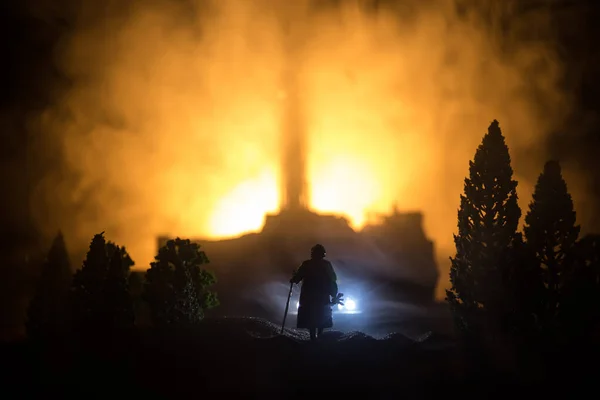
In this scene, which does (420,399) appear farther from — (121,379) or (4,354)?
(4,354)

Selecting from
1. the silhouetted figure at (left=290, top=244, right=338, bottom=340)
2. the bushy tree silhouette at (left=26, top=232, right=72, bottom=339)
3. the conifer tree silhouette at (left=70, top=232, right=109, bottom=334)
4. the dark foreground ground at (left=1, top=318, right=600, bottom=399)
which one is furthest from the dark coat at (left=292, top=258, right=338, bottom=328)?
the bushy tree silhouette at (left=26, top=232, right=72, bottom=339)

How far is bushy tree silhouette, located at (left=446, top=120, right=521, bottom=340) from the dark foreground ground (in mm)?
11373

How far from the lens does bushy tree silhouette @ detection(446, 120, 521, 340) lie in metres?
30.6

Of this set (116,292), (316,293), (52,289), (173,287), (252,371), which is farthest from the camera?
(52,289)

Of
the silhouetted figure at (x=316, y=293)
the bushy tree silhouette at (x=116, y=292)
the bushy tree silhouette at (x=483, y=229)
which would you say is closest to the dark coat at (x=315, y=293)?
the silhouetted figure at (x=316, y=293)

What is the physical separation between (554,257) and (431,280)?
38.7 metres

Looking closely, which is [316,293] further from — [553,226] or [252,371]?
[553,226]

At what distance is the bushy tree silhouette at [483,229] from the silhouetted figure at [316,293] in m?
13.3

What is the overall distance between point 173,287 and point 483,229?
751 inches

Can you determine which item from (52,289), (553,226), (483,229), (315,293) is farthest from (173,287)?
(52,289)

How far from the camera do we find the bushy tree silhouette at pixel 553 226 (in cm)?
2975

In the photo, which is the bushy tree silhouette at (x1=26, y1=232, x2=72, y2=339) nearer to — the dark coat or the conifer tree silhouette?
the conifer tree silhouette

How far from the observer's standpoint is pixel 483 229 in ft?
104

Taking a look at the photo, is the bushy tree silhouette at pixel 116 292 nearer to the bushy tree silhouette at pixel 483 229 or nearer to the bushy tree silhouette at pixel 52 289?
the bushy tree silhouette at pixel 483 229
